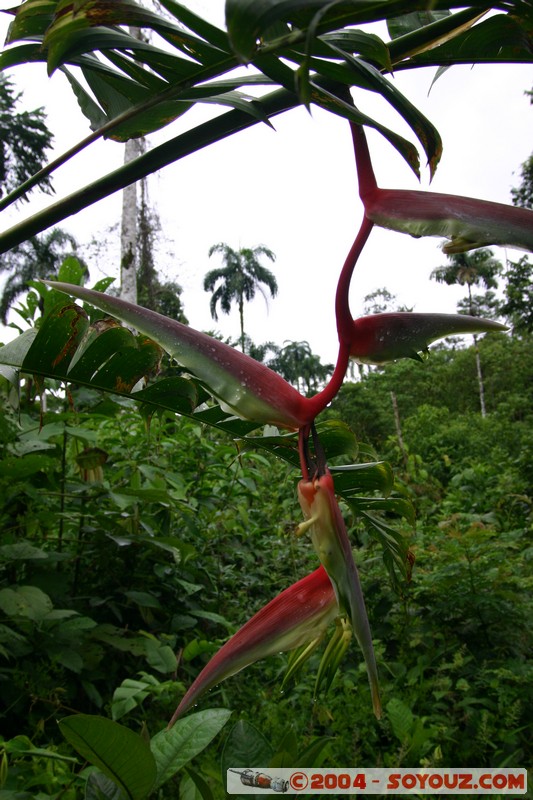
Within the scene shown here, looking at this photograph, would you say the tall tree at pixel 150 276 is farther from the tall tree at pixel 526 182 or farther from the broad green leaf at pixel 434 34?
the broad green leaf at pixel 434 34

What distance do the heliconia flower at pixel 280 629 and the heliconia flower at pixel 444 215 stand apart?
117 mm

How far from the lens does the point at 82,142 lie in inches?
13.2

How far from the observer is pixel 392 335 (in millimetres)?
214

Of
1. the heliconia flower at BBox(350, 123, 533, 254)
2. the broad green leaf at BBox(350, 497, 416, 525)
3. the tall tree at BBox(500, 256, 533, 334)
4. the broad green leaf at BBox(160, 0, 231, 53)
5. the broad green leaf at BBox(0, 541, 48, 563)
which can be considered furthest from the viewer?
the tall tree at BBox(500, 256, 533, 334)

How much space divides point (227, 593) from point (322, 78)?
197cm

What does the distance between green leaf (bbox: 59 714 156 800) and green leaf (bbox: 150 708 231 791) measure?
0.11 m

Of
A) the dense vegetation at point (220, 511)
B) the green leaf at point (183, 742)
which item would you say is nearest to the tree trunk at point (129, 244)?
the dense vegetation at point (220, 511)

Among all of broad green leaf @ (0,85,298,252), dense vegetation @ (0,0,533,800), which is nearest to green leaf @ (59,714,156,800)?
dense vegetation @ (0,0,533,800)

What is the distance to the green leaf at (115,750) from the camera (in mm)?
545

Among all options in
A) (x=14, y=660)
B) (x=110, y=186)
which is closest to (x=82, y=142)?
(x=110, y=186)

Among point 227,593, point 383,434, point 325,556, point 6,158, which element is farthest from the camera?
point 383,434

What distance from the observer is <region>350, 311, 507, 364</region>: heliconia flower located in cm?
21

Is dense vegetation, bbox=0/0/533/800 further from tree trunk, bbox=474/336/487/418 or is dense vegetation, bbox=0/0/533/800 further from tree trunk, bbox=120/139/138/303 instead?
tree trunk, bbox=474/336/487/418

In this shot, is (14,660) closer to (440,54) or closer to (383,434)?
(440,54)
